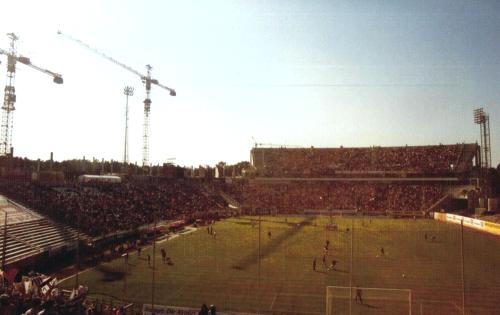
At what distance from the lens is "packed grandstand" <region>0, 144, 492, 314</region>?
43250 mm

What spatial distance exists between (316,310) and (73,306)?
13.1m

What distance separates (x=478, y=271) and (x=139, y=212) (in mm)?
41052

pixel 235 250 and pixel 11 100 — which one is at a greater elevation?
pixel 11 100

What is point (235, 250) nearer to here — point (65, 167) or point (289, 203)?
point (289, 203)

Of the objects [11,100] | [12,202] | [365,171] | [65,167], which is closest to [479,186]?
[365,171]

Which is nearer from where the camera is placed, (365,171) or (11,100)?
(11,100)

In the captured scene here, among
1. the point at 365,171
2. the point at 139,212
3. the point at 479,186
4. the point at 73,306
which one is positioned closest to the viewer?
the point at 73,306

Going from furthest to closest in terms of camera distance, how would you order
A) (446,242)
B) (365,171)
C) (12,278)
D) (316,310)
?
(365,171), (446,242), (316,310), (12,278)

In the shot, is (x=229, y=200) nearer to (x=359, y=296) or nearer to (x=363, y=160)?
(x=363, y=160)

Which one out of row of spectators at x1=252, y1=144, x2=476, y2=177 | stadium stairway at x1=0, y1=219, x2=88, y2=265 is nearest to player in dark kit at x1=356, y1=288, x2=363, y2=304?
stadium stairway at x1=0, y1=219, x2=88, y2=265

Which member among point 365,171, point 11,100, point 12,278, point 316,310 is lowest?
point 316,310

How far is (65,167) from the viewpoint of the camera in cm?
9969

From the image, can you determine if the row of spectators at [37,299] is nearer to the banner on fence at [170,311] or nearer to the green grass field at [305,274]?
the banner on fence at [170,311]

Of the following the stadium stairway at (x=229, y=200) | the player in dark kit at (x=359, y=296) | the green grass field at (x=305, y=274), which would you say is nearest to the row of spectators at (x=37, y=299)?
the green grass field at (x=305, y=274)
